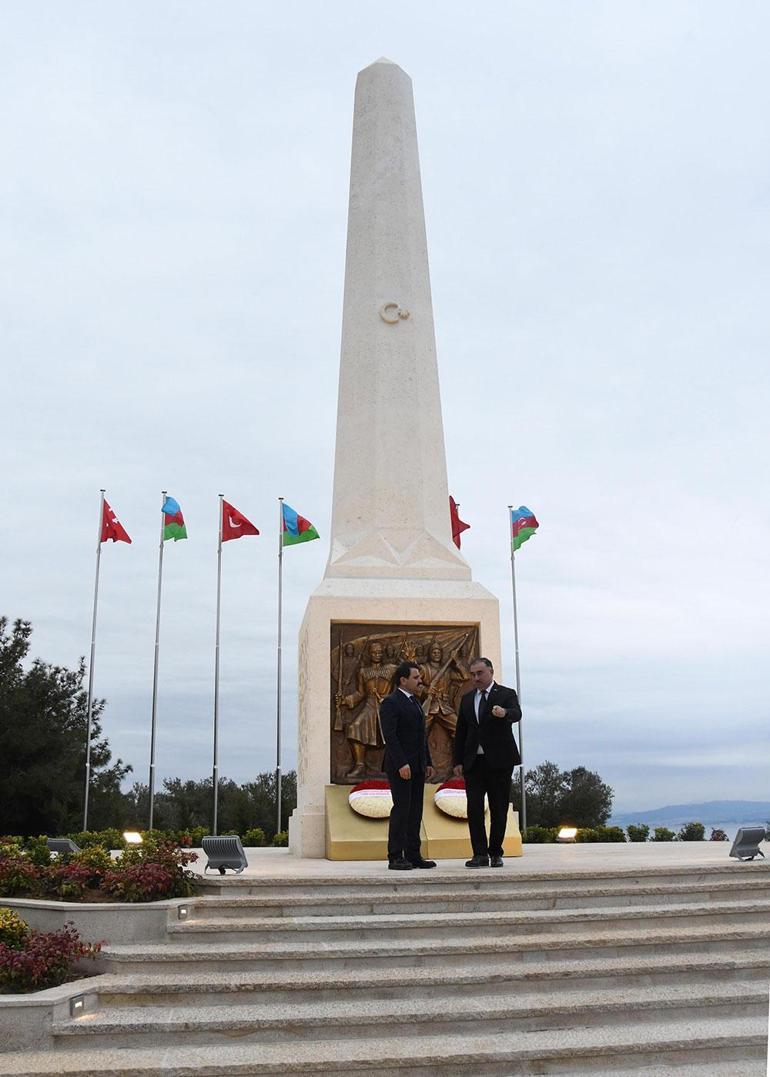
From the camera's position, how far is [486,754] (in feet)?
30.4

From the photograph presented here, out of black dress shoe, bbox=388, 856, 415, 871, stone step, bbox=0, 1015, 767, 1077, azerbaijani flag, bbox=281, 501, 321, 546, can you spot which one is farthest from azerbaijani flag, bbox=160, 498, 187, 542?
stone step, bbox=0, 1015, 767, 1077

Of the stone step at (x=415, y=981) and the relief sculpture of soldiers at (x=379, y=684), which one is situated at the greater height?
the relief sculpture of soldiers at (x=379, y=684)

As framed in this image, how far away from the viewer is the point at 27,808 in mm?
26141

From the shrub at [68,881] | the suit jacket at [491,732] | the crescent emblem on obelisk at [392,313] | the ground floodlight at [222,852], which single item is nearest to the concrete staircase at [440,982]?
the ground floodlight at [222,852]

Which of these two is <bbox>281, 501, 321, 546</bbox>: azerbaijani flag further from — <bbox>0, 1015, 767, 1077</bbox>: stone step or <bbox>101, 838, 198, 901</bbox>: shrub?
<bbox>0, 1015, 767, 1077</bbox>: stone step

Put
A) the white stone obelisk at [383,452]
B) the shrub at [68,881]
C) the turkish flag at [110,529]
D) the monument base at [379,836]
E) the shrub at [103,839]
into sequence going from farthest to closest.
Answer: the turkish flag at [110,529], the shrub at [103,839], the white stone obelisk at [383,452], the monument base at [379,836], the shrub at [68,881]

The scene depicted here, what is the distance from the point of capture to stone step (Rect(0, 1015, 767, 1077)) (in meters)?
5.36

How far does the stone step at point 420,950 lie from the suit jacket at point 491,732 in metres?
2.20

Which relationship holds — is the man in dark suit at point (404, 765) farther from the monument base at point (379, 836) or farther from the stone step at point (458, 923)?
the monument base at point (379, 836)

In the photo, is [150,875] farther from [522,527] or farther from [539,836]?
[522,527]

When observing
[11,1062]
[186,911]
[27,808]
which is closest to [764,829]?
[186,911]

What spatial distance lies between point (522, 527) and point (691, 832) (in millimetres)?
6613

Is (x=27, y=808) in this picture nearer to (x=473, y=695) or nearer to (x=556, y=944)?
(x=473, y=695)

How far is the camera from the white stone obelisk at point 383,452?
1272cm
